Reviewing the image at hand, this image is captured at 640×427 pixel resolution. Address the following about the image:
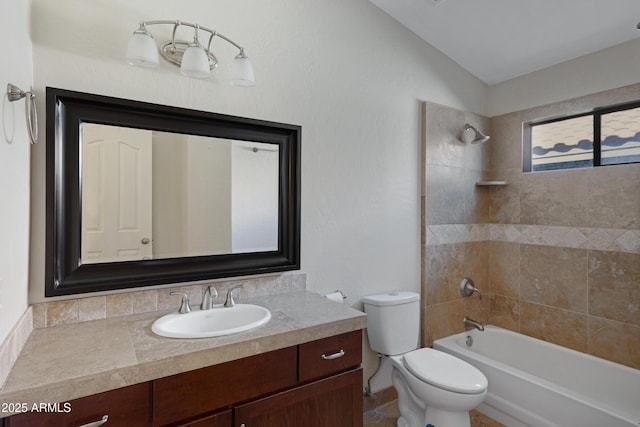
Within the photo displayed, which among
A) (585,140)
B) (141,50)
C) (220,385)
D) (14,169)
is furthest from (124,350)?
(585,140)

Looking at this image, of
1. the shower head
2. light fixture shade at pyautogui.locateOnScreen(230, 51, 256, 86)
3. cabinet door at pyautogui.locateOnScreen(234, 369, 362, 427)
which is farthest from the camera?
the shower head

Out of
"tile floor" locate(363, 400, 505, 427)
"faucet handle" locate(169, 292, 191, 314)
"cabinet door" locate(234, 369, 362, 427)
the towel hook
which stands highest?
the towel hook

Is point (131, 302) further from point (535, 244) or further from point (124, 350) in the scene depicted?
point (535, 244)

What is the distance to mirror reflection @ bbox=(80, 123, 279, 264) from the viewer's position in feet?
4.57

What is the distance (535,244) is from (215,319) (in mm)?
2503

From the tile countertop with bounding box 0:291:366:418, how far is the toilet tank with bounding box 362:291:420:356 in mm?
633

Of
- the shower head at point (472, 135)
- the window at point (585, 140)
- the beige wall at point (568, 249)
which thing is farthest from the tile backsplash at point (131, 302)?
the window at point (585, 140)

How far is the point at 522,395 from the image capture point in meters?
2.03

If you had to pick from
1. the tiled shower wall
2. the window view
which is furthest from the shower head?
the window view

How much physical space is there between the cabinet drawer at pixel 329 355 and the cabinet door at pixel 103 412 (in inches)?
21.8

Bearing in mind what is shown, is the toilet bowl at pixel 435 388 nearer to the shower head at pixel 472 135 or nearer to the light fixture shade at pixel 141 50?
the shower head at pixel 472 135

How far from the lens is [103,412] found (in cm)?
95

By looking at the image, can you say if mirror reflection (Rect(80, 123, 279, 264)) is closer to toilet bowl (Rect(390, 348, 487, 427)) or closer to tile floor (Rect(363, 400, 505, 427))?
toilet bowl (Rect(390, 348, 487, 427))

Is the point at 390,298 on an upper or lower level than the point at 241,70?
lower
